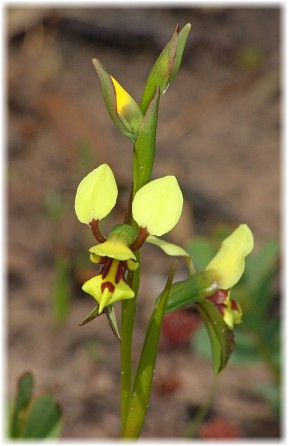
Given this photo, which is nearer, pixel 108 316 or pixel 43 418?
pixel 108 316

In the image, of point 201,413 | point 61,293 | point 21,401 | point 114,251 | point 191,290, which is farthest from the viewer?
point 61,293

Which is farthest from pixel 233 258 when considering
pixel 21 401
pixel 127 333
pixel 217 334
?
pixel 21 401

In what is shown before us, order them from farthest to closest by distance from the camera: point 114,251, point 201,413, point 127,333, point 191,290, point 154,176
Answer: point 154,176, point 201,413, point 191,290, point 127,333, point 114,251

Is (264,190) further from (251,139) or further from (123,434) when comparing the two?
(123,434)

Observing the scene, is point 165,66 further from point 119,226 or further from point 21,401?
point 21,401

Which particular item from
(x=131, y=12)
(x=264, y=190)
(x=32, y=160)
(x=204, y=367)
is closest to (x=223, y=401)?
(x=204, y=367)

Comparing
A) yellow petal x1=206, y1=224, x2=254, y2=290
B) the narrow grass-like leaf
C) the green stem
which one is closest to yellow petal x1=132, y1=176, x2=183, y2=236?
yellow petal x1=206, y1=224, x2=254, y2=290

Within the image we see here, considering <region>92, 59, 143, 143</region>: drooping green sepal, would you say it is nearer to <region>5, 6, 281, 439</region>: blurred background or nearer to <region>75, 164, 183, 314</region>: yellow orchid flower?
<region>75, 164, 183, 314</region>: yellow orchid flower

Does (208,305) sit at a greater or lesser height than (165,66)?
lesser
